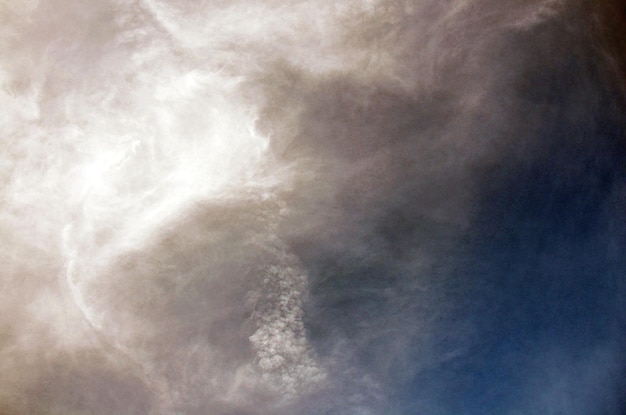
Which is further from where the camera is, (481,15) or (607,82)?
(607,82)

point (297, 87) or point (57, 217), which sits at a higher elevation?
point (297, 87)

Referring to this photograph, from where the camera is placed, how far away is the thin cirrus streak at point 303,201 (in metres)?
4.43

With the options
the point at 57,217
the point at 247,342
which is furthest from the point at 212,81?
the point at 247,342

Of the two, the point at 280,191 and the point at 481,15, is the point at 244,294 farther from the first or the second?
the point at 481,15

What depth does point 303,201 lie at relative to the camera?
466 centimetres

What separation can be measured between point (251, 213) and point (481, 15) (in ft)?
12.5

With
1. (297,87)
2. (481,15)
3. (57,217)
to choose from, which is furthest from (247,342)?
(481,15)

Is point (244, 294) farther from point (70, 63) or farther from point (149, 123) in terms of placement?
point (70, 63)

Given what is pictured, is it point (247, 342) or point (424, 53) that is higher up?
point (424, 53)

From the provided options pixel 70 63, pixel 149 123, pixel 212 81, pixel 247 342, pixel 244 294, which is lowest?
pixel 247 342

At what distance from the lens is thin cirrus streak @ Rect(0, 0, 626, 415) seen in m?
4.43

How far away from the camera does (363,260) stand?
4.76 meters

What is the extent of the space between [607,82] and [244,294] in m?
5.57

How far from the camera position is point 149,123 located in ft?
14.5
